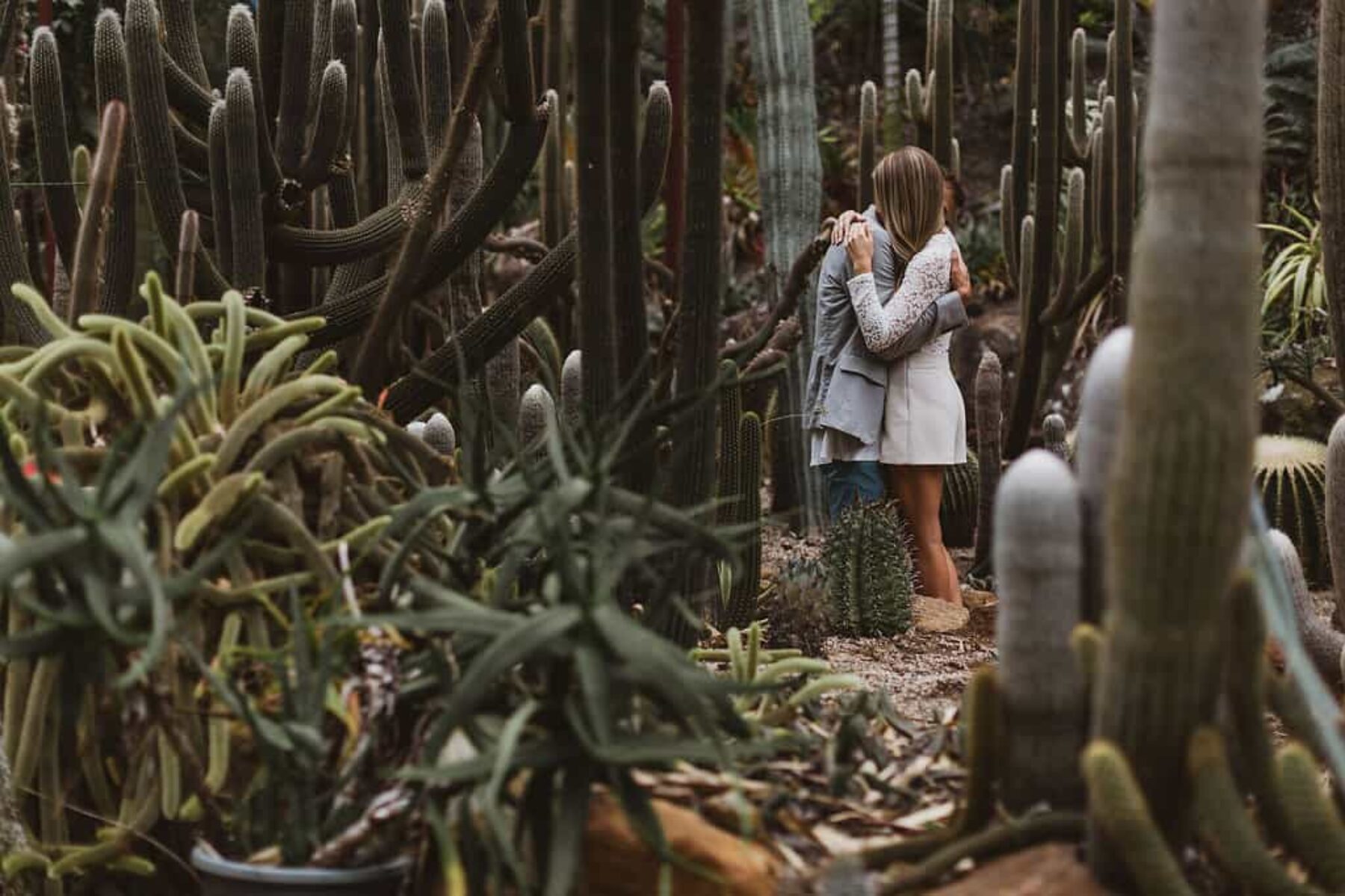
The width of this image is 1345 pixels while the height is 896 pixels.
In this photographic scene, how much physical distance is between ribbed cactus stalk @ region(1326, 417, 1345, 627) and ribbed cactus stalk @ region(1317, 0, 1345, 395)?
0.52 m

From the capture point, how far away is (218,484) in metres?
1.91

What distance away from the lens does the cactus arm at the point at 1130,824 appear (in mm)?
1509

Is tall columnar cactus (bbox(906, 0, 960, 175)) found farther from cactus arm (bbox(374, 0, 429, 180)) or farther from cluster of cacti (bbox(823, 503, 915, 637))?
cactus arm (bbox(374, 0, 429, 180))

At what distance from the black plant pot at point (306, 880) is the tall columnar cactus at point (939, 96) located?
6.29 meters

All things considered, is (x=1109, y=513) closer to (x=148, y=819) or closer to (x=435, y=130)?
(x=148, y=819)

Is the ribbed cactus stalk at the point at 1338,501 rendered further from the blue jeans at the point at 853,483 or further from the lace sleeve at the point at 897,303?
the blue jeans at the point at 853,483

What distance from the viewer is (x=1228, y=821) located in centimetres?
156

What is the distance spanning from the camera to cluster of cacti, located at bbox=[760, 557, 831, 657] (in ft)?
15.3

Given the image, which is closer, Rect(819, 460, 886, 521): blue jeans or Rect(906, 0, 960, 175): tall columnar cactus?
Rect(819, 460, 886, 521): blue jeans

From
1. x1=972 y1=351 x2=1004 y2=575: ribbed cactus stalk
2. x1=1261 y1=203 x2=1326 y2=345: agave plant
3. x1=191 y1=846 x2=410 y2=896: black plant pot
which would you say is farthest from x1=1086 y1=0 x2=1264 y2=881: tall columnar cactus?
x1=1261 y1=203 x2=1326 y2=345: agave plant

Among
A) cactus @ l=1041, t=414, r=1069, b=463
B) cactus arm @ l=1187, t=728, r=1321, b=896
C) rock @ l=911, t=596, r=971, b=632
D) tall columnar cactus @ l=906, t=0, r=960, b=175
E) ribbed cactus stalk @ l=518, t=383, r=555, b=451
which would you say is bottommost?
rock @ l=911, t=596, r=971, b=632

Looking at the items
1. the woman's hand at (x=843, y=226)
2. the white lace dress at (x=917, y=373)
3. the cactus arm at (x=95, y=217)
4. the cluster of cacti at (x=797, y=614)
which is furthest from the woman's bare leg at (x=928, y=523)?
the cactus arm at (x=95, y=217)

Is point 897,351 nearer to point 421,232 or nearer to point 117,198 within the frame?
point 117,198

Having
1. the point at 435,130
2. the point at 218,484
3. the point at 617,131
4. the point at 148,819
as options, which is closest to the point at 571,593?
the point at 218,484
